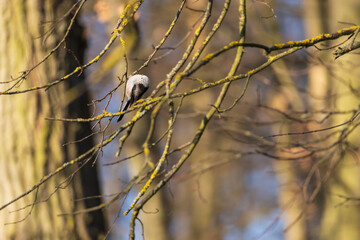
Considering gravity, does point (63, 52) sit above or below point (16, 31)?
below

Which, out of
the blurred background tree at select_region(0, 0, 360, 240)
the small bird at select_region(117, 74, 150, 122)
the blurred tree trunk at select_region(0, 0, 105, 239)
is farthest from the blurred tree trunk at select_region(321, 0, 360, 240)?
the small bird at select_region(117, 74, 150, 122)

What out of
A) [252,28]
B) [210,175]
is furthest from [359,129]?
[210,175]

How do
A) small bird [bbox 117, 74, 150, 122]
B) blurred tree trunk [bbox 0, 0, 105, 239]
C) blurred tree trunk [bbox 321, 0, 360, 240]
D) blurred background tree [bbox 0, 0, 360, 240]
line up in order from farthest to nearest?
1. blurred tree trunk [bbox 321, 0, 360, 240]
2. blurred tree trunk [bbox 0, 0, 105, 239]
3. small bird [bbox 117, 74, 150, 122]
4. blurred background tree [bbox 0, 0, 360, 240]

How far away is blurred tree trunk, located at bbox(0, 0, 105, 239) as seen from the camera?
3838 millimetres

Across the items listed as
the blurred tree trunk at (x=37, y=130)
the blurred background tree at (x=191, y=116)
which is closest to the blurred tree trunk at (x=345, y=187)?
the blurred background tree at (x=191, y=116)

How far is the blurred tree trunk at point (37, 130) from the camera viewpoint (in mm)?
3838

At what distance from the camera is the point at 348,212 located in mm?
6582

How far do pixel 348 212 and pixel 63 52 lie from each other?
170 inches

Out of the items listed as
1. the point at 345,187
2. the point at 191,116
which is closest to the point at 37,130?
the point at 191,116

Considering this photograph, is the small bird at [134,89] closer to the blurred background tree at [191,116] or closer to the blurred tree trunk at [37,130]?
the blurred background tree at [191,116]

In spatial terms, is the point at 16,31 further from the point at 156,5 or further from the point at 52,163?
the point at 156,5

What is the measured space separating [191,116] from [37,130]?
131 cm

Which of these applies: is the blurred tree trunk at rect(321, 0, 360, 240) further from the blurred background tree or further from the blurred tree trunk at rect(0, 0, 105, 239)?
the blurred tree trunk at rect(0, 0, 105, 239)

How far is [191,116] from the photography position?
4.50 m
